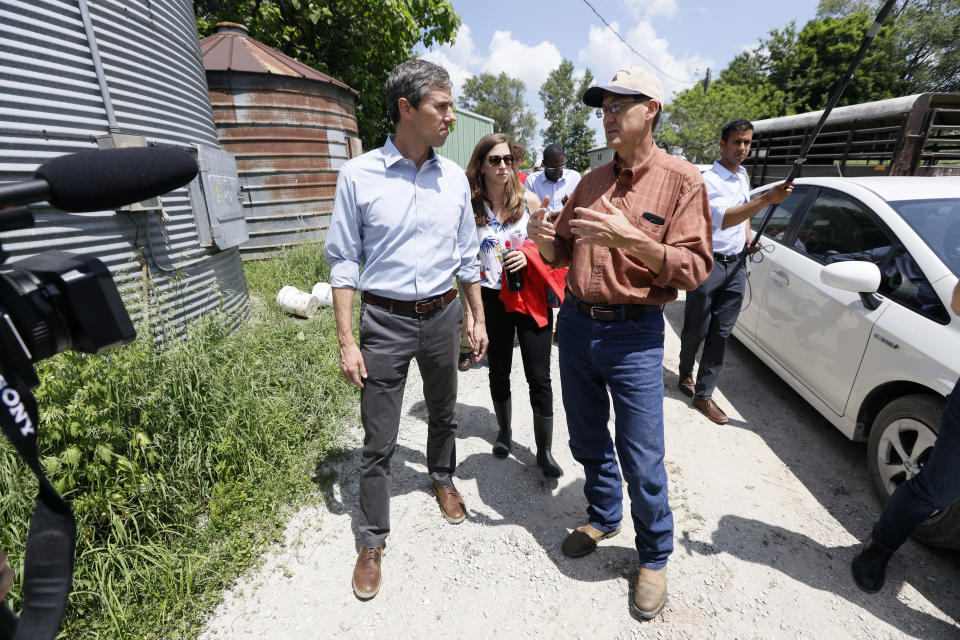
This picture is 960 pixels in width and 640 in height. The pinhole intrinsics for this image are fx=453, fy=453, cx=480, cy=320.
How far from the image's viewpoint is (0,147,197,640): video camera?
0.68 m

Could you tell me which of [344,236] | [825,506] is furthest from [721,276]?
[344,236]

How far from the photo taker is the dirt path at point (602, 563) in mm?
2121

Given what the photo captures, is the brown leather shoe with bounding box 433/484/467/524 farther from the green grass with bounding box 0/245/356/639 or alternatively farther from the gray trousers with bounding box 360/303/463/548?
the green grass with bounding box 0/245/356/639

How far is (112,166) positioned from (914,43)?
39.5 m

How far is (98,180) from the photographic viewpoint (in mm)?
726

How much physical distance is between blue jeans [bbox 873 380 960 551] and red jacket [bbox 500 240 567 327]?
1821mm

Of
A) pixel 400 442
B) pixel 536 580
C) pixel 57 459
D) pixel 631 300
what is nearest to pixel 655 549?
pixel 536 580

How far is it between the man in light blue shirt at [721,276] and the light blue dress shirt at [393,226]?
2.31m

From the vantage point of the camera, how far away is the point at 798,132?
8047 mm

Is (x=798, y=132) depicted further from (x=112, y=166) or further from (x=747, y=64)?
(x=747, y=64)

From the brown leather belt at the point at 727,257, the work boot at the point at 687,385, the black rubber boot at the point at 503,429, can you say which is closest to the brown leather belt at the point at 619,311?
the black rubber boot at the point at 503,429

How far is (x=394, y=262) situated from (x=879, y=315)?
9.27 feet

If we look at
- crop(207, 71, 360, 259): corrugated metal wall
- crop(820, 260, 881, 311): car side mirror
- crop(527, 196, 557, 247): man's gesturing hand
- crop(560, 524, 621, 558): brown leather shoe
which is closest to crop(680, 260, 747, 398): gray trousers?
crop(820, 260, 881, 311): car side mirror

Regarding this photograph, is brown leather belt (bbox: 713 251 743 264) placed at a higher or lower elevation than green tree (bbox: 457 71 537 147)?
lower
